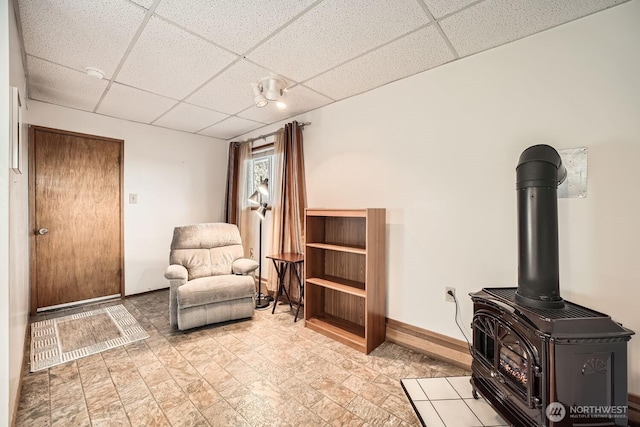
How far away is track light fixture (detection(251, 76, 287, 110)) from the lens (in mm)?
2395

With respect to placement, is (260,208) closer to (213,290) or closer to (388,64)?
(213,290)

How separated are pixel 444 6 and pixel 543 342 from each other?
1827 mm

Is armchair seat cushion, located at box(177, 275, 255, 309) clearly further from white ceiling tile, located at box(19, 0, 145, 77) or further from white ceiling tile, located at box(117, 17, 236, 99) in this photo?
white ceiling tile, located at box(19, 0, 145, 77)

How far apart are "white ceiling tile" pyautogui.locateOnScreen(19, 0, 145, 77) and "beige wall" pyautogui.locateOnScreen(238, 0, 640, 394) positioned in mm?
1906

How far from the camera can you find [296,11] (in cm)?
160

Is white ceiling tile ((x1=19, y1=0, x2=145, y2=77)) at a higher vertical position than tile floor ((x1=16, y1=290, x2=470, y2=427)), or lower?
higher

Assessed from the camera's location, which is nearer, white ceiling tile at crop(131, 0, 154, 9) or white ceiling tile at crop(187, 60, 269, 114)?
white ceiling tile at crop(131, 0, 154, 9)

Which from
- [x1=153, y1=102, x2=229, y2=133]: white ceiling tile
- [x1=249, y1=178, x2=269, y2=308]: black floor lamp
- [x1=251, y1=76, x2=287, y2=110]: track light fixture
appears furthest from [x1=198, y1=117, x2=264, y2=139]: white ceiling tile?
[x1=251, y1=76, x2=287, y2=110]: track light fixture

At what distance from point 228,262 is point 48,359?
1630 millimetres

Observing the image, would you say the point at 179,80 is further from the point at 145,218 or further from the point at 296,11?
the point at 145,218

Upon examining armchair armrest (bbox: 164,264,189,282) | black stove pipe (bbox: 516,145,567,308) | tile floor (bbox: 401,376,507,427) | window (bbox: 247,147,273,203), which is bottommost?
tile floor (bbox: 401,376,507,427)

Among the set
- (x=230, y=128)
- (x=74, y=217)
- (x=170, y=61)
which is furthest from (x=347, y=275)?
(x=74, y=217)

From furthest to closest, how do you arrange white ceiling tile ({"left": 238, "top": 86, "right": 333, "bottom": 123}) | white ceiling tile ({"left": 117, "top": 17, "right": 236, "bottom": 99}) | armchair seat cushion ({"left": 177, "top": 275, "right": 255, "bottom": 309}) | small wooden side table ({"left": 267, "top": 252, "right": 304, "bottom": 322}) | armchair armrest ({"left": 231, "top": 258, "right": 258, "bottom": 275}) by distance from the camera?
1. small wooden side table ({"left": 267, "top": 252, "right": 304, "bottom": 322})
2. armchair armrest ({"left": 231, "top": 258, "right": 258, "bottom": 275})
3. white ceiling tile ({"left": 238, "top": 86, "right": 333, "bottom": 123})
4. armchair seat cushion ({"left": 177, "top": 275, "right": 255, "bottom": 309})
5. white ceiling tile ({"left": 117, "top": 17, "right": 236, "bottom": 99})

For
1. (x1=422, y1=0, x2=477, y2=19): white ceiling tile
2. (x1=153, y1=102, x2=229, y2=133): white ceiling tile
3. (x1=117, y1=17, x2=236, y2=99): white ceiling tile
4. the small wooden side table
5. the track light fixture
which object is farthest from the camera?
(x1=153, y1=102, x2=229, y2=133): white ceiling tile
